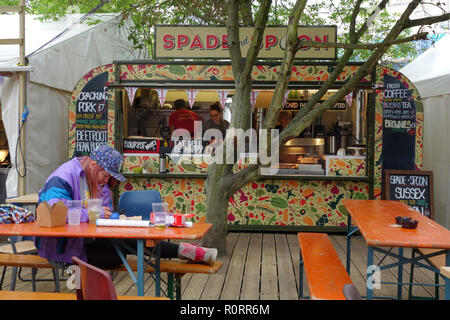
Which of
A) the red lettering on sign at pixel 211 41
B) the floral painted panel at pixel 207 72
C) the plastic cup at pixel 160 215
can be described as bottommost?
the plastic cup at pixel 160 215

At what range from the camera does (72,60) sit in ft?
30.9

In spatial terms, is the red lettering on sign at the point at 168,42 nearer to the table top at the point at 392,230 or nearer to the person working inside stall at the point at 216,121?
the person working inside stall at the point at 216,121

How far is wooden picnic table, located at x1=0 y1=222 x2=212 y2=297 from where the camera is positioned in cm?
346

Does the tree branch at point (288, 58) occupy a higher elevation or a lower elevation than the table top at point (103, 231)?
higher

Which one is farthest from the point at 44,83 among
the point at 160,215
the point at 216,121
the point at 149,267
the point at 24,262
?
the point at 160,215

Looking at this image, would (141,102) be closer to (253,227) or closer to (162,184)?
(162,184)

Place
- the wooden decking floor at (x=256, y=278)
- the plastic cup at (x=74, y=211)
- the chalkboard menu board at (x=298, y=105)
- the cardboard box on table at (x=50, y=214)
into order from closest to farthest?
the cardboard box on table at (x=50, y=214) → the plastic cup at (x=74, y=211) → the wooden decking floor at (x=256, y=278) → the chalkboard menu board at (x=298, y=105)

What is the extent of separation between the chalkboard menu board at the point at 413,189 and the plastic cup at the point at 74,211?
5412mm

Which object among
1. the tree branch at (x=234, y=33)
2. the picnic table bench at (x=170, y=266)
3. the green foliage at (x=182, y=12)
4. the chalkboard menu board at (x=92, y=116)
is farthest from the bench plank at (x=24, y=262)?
the green foliage at (x=182, y=12)

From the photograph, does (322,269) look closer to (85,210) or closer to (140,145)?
(85,210)

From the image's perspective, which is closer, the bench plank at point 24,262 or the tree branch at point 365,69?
the bench plank at point 24,262

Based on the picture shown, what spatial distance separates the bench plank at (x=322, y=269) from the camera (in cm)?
338

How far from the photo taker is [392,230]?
381 cm

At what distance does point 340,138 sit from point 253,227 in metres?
3.12
